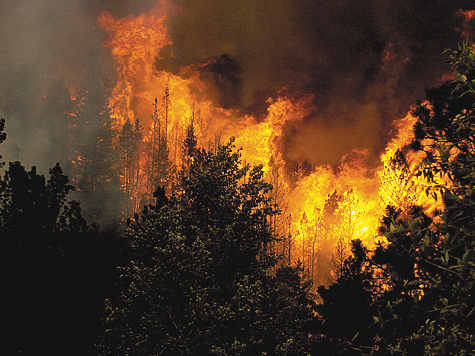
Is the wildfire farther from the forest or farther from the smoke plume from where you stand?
the forest

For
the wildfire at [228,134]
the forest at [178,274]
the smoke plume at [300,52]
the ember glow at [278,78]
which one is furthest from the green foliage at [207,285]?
the smoke plume at [300,52]

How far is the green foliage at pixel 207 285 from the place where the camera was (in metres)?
8.41

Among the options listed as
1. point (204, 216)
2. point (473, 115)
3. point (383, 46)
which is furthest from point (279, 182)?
point (473, 115)

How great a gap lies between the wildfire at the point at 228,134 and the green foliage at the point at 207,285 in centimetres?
4084

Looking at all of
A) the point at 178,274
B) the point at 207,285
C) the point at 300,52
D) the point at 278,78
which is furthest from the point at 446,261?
the point at 300,52

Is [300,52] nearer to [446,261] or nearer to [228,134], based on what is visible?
[228,134]

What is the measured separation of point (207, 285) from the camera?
934 cm

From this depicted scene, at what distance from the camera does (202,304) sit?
8359 millimetres

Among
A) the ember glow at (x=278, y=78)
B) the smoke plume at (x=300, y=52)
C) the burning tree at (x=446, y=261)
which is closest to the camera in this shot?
the burning tree at (x=446, y=261)

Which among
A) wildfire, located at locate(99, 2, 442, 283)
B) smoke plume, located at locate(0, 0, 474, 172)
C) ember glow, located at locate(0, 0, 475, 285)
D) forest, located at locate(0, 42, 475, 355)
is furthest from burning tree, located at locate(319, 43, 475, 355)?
smoke plume, located at locate(0, 0, 474, 172)

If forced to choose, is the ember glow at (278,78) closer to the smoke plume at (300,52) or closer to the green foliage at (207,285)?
the smoke plume at (300,52)

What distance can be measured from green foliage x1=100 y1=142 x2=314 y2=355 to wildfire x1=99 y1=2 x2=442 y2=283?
40.8 m

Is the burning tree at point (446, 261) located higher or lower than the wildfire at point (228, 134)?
lower

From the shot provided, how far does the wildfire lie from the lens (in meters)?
51.7
